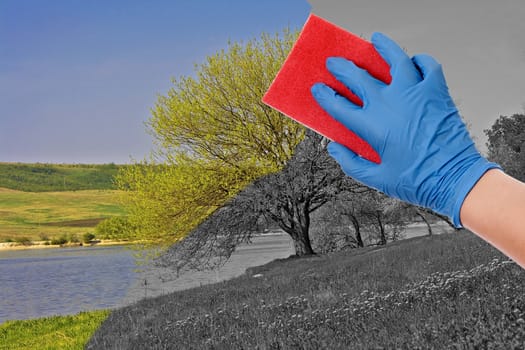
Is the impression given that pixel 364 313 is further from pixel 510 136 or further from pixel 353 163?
pixel 510 136

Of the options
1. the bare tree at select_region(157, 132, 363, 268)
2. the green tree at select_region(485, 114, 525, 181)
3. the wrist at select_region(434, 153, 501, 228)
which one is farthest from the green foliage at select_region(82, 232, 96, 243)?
the wrist at select_region(434, 153, 501, 228)

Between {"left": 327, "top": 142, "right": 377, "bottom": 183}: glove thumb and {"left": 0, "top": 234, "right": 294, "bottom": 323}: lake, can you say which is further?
{"left": 0, "top": 234, "right": 294, "bottom": 323}: lake

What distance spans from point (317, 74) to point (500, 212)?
3.23 feet

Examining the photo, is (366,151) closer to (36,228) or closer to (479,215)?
(479,215)

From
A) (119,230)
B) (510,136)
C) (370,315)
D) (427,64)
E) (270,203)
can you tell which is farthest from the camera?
(510,136)

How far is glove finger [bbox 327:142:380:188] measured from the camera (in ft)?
7.69

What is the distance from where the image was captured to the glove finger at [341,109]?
2230 mm

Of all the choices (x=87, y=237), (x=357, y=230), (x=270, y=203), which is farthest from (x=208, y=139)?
(x=87, y=237)

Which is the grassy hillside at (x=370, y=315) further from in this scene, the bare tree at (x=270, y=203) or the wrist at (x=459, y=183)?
the bare tree at (x=270, y=203)

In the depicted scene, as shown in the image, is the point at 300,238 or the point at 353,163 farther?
the point at 300,238

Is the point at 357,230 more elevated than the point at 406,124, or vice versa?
the point at 406,124

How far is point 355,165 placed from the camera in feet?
7.77

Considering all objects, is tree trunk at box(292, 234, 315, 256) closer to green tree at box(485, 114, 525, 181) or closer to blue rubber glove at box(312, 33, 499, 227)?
green tree at box(485, 114, 525, 181)

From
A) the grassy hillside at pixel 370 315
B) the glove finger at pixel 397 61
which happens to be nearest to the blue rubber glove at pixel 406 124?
the glove finger at pixel 397 61
